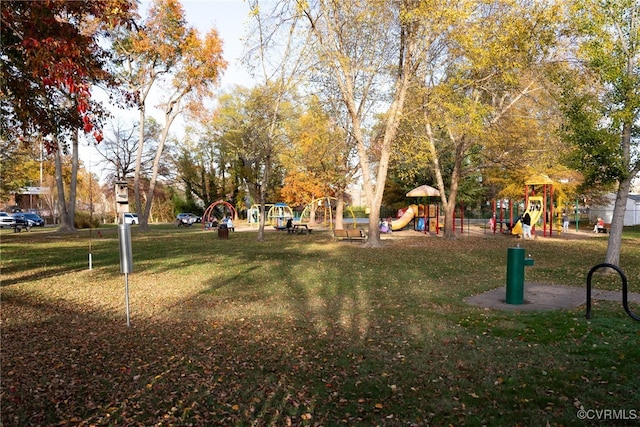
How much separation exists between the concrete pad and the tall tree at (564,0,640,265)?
292 centimetres

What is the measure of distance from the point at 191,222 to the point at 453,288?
39.8 meters

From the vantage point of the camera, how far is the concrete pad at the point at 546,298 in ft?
25.1

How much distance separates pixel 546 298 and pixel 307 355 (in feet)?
17.1

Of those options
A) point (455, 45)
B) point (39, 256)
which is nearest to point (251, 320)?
point (39, 256)

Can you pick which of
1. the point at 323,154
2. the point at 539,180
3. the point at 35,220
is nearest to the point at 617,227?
the point at 539,180

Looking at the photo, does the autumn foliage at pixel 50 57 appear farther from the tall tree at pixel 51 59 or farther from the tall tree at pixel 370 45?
the tall tree at pixel 370 45

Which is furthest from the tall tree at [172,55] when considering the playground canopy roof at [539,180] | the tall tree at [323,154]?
the playground canopy roof at [539,180]

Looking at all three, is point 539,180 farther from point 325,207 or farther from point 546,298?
point 325,207

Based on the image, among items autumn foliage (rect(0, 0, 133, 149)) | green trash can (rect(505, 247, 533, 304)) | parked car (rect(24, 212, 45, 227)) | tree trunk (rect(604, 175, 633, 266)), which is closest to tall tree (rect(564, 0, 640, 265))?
tree trunk (rect(604, 175, 633, 266))

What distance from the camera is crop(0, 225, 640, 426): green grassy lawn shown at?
12.8ft

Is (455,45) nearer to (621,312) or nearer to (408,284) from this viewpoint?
(408,284)

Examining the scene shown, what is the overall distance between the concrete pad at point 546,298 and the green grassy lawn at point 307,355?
1.13 feet

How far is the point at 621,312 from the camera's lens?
702 centimetres

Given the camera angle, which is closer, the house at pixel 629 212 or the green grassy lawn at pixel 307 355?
the green grassy lawn at pixel 307 355
